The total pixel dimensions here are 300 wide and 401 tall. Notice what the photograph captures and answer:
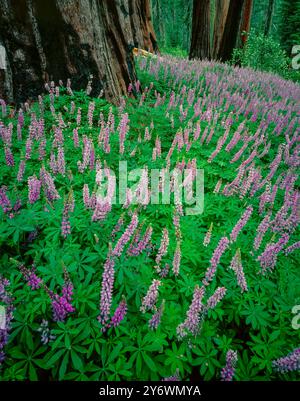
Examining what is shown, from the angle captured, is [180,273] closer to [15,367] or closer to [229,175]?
[15,367]

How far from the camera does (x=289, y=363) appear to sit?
1937 millimetres

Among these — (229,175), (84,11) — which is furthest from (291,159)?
(84,11)

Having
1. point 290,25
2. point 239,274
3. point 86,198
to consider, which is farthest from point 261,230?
point 290,25

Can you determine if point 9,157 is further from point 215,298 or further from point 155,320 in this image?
point 215,298

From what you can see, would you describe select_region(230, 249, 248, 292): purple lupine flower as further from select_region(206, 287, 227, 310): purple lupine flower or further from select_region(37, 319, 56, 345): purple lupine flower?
select_region(37, 319, 56, 345): purple lupine flower

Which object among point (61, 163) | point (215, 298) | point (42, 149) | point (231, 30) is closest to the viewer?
point (215, 298)

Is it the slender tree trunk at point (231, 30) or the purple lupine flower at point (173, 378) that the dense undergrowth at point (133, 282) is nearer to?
the purple lupine flower at point (173, 378)

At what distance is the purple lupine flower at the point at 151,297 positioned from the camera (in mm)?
1999

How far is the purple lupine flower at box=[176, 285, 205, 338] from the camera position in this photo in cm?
193

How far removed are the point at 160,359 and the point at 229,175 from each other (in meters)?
2.74

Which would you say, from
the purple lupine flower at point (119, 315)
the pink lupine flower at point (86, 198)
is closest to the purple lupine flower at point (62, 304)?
the purple lupine flower at point (119, 315)

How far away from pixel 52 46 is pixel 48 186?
3136 mm

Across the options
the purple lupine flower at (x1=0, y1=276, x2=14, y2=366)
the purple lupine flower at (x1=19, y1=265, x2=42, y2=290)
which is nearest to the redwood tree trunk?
the purple lupine flower at (x1=19, y1=265, x2=42, y2=290)

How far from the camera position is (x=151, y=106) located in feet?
19.5
